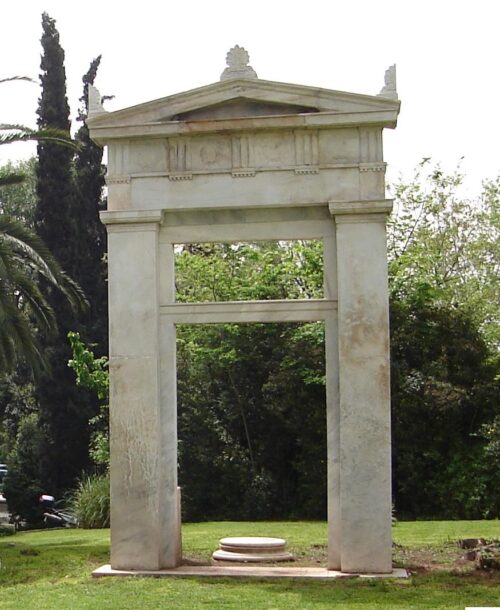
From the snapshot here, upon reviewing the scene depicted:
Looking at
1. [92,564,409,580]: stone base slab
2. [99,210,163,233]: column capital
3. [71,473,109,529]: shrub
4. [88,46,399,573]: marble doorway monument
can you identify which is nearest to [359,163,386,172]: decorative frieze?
[88,46,399,573]: marble doorway monument

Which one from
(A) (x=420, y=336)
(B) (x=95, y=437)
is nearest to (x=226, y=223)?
(A) (x=420, y=336)

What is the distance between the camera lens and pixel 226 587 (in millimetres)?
11703

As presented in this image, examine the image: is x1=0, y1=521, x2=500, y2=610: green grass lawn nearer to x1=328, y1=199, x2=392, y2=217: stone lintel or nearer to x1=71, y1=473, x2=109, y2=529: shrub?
x1=328, y1=199, x2=392, y2=217: stone lintel

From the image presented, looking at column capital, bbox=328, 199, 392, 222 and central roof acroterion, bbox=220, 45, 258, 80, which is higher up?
central roof acroterion, bbox=220, 45, 258, 80

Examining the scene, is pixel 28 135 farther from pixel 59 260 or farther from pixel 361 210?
pixel 59 260

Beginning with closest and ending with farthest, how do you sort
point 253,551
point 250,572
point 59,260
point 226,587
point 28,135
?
point 226,587, point 250,572, point 253,551, point 28,135, point 59,260

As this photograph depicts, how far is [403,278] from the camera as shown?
26688 mm

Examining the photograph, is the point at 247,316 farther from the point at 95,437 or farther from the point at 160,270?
the point at 95,437

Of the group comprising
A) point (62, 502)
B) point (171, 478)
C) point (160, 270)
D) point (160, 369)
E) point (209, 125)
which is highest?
point (209, 125)

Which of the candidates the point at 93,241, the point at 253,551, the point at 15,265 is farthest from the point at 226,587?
the point at 93,241

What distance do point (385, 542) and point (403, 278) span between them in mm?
14731

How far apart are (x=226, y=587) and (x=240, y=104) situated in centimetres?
587

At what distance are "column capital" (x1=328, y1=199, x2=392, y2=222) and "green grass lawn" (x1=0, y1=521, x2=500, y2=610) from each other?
4.30m

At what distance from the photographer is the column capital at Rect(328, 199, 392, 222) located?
42.0 feet
